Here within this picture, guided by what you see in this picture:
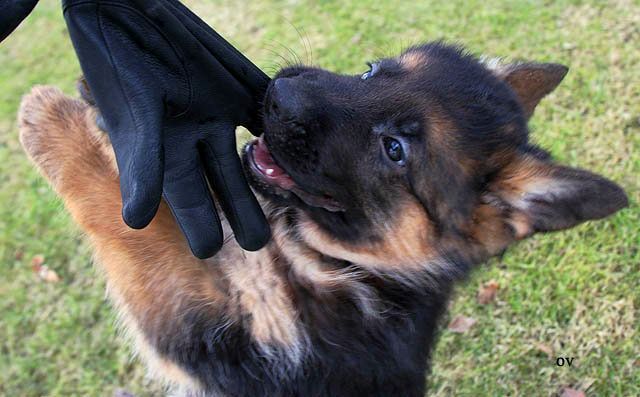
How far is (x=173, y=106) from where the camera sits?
219 cm

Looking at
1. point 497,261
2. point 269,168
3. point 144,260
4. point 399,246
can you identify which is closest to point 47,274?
point 144,260

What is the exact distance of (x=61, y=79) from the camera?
6.12 m

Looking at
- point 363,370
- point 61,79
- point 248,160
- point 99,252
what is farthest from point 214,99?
point 61,79

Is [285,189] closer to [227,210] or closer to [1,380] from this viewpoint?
[227,210]

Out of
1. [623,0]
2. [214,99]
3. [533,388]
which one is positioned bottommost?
[533,388]

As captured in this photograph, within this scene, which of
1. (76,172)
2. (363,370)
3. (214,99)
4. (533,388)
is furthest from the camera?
(533,388)

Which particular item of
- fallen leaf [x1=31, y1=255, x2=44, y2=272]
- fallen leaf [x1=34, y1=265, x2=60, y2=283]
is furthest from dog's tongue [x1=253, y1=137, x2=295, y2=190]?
fallen leaf [x1=31, y1=255, x2=44, y2=272]

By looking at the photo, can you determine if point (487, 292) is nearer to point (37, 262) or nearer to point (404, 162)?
point (404, 162)

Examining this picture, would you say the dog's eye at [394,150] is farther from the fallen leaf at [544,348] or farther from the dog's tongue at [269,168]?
the fallen leaf at [544,348]

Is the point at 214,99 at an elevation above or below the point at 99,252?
above

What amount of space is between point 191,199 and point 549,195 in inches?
54.3

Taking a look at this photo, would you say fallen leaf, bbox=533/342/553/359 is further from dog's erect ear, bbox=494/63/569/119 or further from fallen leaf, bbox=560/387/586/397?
dog's erect ear, bbox=494/63/569/119

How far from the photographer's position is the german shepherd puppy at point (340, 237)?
256 centimetres

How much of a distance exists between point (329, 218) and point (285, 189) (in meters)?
0.24
